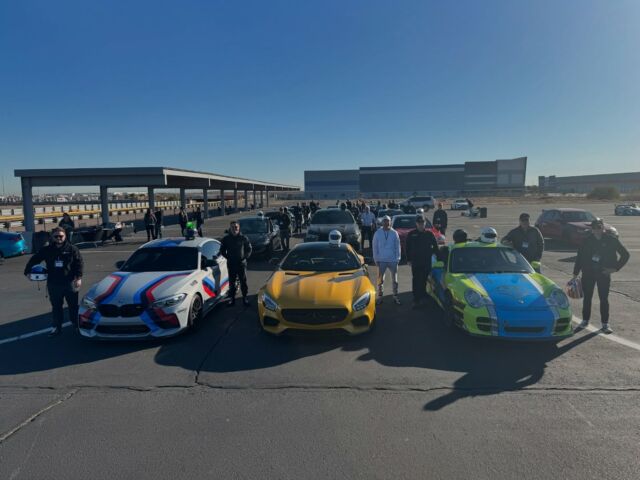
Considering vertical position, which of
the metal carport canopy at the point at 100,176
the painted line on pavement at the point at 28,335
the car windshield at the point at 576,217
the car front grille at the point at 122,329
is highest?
the metal carport canopy at the point at 100,176

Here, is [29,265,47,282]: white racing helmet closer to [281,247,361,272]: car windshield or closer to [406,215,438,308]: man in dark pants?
[281,247,361,272]: car windshield

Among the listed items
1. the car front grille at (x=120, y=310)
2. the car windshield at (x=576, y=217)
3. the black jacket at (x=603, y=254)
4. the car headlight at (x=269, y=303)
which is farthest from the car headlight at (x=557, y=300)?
the car windshield at (x=576, y=217)

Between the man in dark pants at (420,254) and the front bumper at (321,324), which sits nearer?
the front bumper at (321,324)

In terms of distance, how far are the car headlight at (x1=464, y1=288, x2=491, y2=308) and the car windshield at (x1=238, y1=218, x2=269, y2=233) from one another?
9.64 m

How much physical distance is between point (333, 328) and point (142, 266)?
375 cm

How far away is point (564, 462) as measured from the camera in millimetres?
3092

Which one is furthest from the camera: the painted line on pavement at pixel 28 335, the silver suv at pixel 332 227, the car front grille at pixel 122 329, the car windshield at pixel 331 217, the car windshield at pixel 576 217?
the car windshield at pixel 576 217

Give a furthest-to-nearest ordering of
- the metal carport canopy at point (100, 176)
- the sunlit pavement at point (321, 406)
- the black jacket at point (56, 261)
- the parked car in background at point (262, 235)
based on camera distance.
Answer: the metal carport canopy at point (100, 176), the parked car in background at point (262, 235), the black jacket at point (56, 261), the sunlit pavement at point (321, 406)

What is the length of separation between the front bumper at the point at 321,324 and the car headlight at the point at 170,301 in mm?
1327

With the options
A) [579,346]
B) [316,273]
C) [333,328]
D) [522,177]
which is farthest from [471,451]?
[522,177]

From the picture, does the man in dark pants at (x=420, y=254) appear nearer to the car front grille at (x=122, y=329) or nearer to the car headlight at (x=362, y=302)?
the car headlight at (x=362, y=302)

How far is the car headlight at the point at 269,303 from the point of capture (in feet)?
18.5

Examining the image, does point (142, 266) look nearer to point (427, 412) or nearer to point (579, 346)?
point (427, 412)

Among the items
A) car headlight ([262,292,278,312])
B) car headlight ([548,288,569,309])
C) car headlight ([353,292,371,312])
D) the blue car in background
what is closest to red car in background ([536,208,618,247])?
car headlight ([548,288,569,309])
